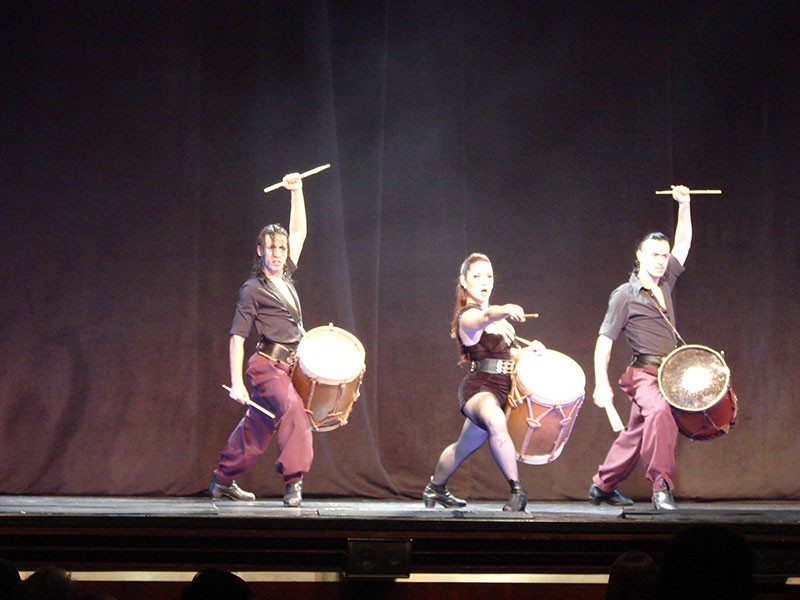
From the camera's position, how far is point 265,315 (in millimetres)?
5207

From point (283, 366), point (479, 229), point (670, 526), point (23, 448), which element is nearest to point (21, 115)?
point (23, 448)

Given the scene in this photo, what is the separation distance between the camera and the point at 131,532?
152 inches

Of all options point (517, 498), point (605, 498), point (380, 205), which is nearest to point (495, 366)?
point (517, 498)

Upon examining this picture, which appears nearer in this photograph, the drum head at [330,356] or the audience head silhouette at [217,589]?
the audience head silhouette at [217,589]

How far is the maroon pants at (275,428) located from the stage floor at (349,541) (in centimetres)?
87

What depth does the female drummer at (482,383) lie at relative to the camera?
187 inches

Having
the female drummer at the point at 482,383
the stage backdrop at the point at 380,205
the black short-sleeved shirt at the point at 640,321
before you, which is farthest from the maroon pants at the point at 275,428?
the black short-sleeved shirt at the point at 640,321

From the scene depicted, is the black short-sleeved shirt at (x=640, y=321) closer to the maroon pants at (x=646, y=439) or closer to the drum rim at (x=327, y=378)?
the maroon pants at (x=646, y=439)

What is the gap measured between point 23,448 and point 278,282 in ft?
6.29

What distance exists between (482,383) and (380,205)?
186 cm

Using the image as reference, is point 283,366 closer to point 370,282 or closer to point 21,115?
point 370,282

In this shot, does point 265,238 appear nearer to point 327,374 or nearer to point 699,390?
point 327,374

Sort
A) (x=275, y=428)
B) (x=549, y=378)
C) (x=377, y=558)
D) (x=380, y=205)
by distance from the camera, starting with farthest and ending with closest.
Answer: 1. (x=380, y=205)
2. (x=275, y=428)
3. (x=549, y=378)
4. (x=377, y=558)

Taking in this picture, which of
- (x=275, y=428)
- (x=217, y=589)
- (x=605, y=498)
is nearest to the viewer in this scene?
(x=217, y=589)
